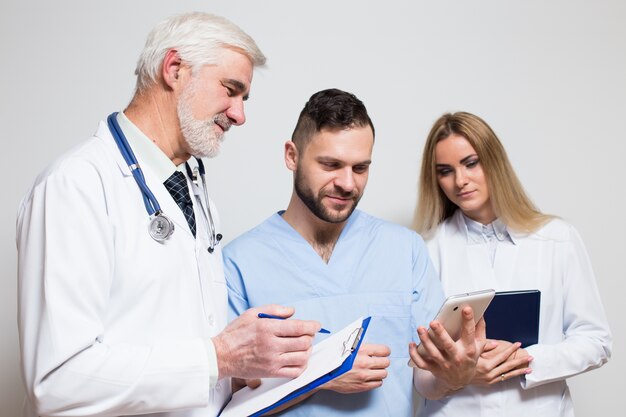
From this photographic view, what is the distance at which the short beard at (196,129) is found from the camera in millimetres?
1433

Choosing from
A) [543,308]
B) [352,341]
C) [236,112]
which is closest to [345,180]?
[236,112]

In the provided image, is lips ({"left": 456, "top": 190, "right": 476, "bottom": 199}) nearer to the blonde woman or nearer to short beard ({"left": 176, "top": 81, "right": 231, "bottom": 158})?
the blonde woman

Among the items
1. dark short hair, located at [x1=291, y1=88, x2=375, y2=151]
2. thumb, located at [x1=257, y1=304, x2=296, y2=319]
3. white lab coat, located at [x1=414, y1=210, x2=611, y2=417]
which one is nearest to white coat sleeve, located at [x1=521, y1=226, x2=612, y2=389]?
white lab coat, located at [x1=414, y1=210, x2=611, y2=417]

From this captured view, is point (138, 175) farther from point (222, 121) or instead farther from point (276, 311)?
point (276, 311)

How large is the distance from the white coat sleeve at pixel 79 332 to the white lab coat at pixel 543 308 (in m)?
1.08

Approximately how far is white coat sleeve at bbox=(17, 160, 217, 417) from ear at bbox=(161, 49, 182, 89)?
0.33m

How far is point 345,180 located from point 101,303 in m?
0.83

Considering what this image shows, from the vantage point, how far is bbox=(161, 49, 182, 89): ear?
56.4 inches

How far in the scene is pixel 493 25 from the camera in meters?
2.70

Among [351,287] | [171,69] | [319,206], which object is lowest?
[351,287]

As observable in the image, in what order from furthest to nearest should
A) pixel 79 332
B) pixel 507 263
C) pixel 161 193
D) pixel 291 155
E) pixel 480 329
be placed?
pixel 507 263
pixel 291 155
pixel 480 329
pixel 161 193
pixel 79 332

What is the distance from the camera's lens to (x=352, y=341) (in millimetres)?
1237

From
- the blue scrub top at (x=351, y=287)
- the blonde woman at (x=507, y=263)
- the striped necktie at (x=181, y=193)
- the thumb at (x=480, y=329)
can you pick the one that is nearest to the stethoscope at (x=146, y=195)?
the striped necktie at (x=181, y=193)

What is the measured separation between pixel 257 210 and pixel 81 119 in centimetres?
73
